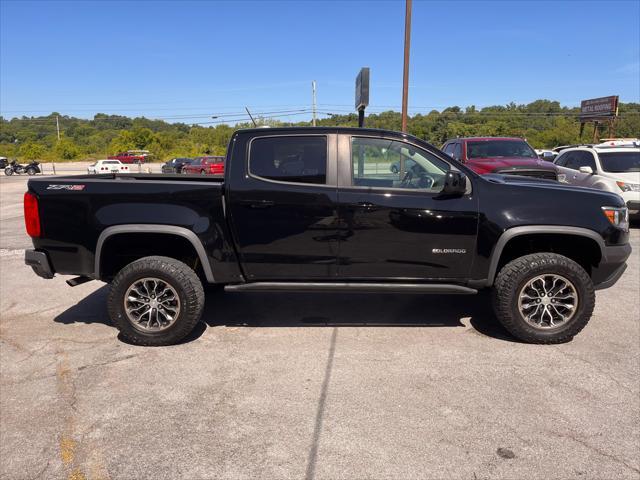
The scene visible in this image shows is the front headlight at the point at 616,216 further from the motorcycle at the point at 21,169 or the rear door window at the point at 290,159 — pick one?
the motorcycle at the point at 21,169

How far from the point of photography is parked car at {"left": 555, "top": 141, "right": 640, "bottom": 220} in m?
9.84

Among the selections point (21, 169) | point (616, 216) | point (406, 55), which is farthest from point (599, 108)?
point (21, 169)

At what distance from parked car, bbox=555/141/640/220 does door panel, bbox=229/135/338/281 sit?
7521 millimetres

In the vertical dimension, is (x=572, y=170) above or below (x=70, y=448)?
above

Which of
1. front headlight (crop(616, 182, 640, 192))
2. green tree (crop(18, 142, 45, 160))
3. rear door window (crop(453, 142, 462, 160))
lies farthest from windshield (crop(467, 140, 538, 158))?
green tree (crop(18, 142, 45, 160))

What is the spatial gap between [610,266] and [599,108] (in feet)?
178

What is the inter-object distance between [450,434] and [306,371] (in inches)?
50.0

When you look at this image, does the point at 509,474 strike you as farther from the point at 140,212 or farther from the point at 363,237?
the point at 140,212

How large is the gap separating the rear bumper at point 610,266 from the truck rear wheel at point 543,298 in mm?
277

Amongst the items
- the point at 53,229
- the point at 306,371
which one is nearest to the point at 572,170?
the point at 306,371

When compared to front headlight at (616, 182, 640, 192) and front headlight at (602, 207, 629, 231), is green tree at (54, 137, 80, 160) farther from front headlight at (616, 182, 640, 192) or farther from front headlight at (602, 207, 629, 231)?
front headlight at (602, 207, 629, 231)

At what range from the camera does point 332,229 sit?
4.24m

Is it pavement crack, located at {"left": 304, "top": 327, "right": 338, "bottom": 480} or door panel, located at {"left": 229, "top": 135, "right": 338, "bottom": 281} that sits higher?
door panel, located at {"left": 229, "top": 135, "right": 338, "bottom": 281}

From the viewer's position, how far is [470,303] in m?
5.63
